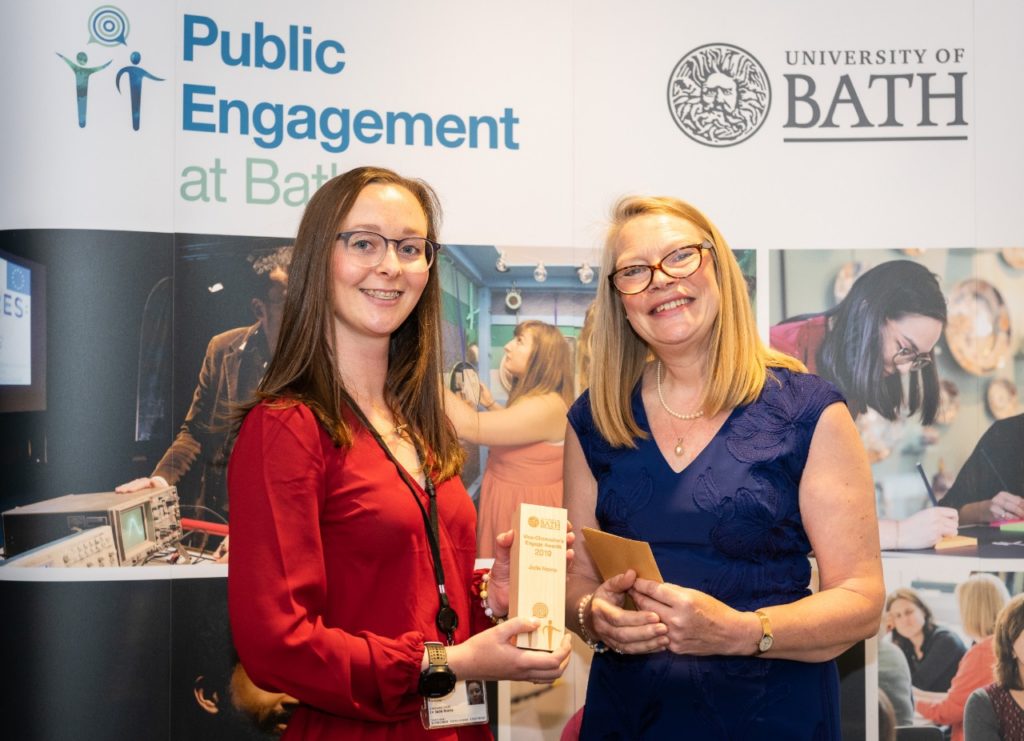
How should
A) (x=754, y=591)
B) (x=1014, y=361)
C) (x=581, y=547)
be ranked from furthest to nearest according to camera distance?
(x=1014, y=361) → (x=581, y=547) → (x=754, y=591)

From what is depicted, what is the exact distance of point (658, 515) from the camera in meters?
2.27

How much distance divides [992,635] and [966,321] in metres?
1.17

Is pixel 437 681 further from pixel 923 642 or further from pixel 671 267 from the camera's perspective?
pixel 923 642

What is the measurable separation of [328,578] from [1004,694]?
114 inches

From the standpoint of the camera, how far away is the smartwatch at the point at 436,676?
1.86 m

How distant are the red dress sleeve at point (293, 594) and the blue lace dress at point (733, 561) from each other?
0.65m

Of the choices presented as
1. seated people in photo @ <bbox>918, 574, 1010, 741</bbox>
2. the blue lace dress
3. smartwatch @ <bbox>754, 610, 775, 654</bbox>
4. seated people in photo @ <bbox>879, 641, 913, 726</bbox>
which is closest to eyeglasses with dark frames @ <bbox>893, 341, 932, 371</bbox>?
seated people in photo @ <bbox>918, 574, 1010, 741</bbox>

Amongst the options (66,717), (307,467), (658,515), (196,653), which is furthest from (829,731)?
(66,717)

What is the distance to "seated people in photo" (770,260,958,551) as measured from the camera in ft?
12.1

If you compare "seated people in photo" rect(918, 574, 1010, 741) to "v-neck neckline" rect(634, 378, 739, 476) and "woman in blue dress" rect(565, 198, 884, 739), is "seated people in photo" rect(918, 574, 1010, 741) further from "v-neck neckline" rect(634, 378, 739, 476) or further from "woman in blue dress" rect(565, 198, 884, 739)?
"v-neck neckline" rect(634, 378, 739, 476)

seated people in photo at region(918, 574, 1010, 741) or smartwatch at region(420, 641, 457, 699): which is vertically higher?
smartwatch at region(420, 641, 457, 699)

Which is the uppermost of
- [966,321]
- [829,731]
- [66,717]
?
[966,321]

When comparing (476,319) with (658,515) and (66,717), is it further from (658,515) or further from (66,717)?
(66,717)

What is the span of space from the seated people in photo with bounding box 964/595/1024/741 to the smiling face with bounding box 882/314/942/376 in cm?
97
